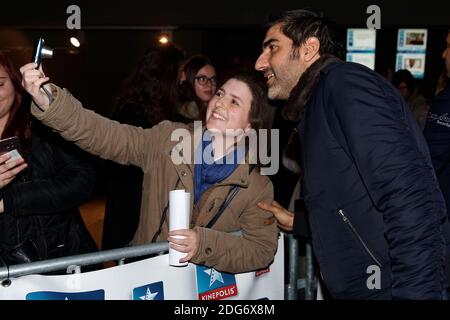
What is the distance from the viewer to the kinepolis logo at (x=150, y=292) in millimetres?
2272

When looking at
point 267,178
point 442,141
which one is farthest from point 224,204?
point 442,141

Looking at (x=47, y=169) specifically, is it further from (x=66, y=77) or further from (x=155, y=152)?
(x=66, y=77)

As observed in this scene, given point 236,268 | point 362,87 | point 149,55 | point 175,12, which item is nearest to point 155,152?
point 236,268

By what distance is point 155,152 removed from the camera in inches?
101

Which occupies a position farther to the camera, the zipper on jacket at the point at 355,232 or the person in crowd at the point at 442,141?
the person in crowd at the point at 442,141

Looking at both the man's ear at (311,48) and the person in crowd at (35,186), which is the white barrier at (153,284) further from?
the man's ear at (311,48)

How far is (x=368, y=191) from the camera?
5.66 ft

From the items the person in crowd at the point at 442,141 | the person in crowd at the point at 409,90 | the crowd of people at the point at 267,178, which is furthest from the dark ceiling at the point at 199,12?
the person in crowd at the point at 442,141

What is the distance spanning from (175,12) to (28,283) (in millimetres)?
8880

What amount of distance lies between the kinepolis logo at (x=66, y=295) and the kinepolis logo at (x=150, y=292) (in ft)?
0.50

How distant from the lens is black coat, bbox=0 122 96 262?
247cm

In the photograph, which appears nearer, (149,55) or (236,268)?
(236,268)
